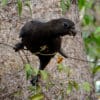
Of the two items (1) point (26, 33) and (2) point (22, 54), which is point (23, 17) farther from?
(1) point (26, 33)

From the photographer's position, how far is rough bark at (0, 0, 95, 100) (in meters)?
4.30

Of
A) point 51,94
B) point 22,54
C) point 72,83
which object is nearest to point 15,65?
point 22,54

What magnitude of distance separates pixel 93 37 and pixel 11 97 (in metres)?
1.61

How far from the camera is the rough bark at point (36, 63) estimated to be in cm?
430

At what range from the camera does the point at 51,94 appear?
172 inches

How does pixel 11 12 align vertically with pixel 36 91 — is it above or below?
above

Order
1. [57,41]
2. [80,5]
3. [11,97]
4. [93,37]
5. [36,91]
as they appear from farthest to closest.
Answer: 1. [93,37]
2. [80,5]
3. [11,97]
4. [36,91]
5. [57,41]

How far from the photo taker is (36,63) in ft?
14.4

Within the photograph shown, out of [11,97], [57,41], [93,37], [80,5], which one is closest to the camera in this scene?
[57,41]

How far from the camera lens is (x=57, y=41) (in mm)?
3689

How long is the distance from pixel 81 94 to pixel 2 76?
2.24ft

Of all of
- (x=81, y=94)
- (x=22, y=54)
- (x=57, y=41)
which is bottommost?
(x=81, y=94)

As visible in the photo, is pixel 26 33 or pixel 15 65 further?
pixel 15 65

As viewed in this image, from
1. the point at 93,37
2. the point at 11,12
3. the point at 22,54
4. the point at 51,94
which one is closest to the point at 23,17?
the point at 11,12
